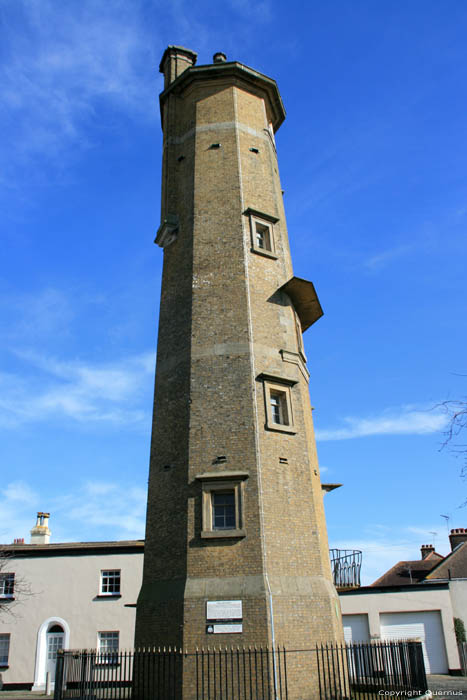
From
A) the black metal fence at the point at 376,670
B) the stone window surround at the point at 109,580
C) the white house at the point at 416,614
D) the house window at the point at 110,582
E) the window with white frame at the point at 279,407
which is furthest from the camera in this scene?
the house window at the point at 110,582

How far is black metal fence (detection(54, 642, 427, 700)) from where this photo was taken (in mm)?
12586

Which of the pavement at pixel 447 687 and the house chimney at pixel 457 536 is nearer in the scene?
the pavement at pixel 447 687

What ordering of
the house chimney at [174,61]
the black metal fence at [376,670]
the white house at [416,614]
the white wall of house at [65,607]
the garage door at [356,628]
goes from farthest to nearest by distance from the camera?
A: the garage door at [356,628] < the white house at [416,614] < the white wall of house at [65,607] < the house chimney at [174,61] < the black metal fence at [376,670]

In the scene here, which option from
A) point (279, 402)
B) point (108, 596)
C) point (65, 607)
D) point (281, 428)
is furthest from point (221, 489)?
point (65, 607)

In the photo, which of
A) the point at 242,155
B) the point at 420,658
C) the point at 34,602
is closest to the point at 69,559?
the point at 34,602

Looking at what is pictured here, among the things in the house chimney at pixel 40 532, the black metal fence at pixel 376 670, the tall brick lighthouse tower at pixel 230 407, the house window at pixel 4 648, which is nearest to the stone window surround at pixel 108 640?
the house window at pixel 4 648

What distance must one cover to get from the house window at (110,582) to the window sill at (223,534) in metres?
15.3

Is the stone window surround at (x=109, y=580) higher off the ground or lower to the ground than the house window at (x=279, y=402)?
lower

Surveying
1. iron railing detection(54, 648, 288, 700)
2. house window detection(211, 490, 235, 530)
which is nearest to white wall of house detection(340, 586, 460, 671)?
house window detection(211, 490, 235, 530)

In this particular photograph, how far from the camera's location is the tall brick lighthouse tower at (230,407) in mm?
13758

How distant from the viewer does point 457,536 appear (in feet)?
115

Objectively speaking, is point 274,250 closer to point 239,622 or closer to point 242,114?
point 242,114

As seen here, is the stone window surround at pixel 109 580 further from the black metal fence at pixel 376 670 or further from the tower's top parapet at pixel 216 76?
the tower's top parapet at pixel 216 76

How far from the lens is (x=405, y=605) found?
28.2 metres
